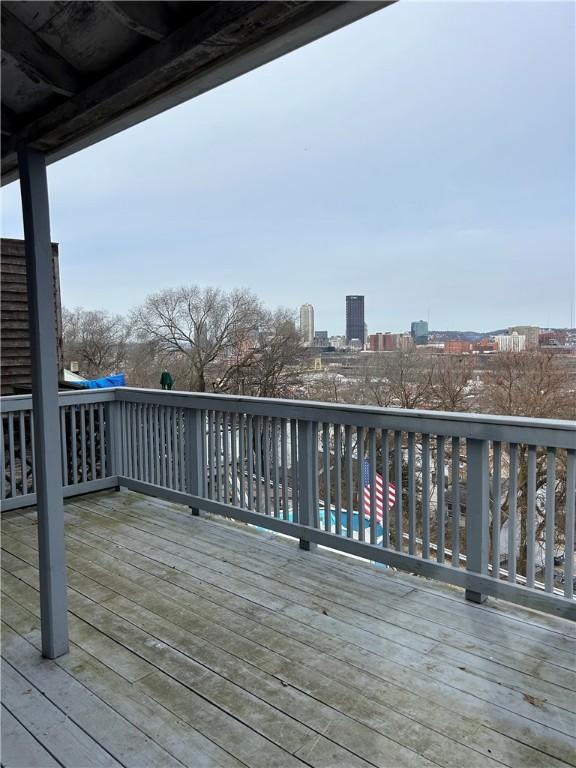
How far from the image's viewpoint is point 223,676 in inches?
81.3

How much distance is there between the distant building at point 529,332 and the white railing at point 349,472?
10963 mm

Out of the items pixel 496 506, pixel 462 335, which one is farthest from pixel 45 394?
pixel 462 335

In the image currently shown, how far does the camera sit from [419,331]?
1639 centimetres

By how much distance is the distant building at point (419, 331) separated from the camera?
15289mm

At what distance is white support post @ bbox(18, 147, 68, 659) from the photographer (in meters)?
2.12

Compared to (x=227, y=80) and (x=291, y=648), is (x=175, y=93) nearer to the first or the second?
(x=227, y=80)

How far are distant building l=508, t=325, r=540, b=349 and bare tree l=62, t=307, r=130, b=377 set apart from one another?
11599 millimetres

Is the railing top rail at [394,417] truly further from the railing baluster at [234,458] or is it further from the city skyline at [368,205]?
the city skyline at [368,205]

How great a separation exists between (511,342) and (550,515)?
42.0 feet

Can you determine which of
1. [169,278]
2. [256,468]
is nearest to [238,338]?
[169,278]

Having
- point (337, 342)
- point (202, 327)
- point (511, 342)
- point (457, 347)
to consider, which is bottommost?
point (457, 347)

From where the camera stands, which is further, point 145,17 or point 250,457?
point 250,457

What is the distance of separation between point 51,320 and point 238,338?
52.1ft

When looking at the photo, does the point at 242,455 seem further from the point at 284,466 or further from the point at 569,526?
the point at 569,526
